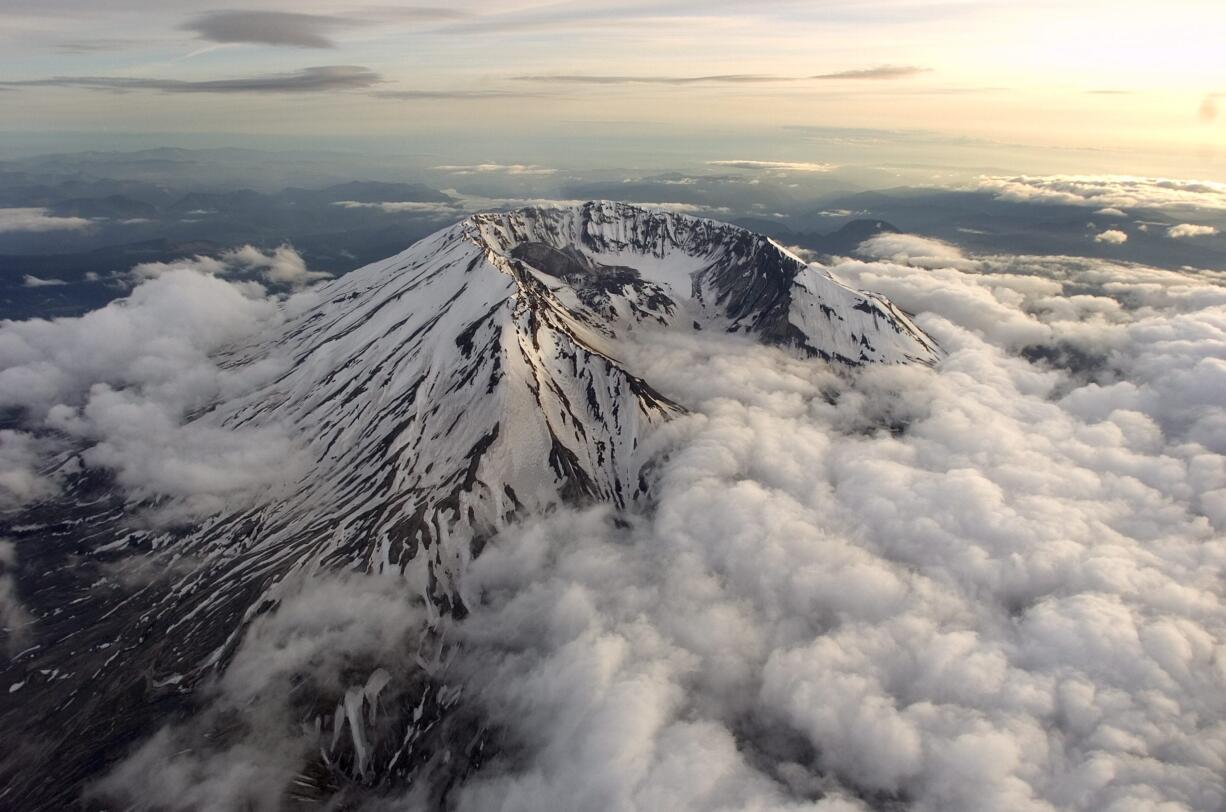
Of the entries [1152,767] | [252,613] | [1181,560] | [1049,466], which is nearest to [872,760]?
[1152,767]

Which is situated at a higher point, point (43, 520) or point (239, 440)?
point (239, 440)

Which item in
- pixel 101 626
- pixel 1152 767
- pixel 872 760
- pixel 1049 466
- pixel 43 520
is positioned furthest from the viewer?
pixel 43 520

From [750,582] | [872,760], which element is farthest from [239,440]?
[872,760]

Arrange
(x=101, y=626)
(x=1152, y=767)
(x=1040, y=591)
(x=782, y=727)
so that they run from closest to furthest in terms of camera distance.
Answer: (x=1152, y=767) → (x=782, y=727) → (x=1040, y=591) → (x=101, y=626)

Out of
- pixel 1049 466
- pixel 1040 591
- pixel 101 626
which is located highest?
pixel 1049 466

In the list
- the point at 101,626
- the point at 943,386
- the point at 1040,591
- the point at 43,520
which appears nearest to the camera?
the point at 1040,591

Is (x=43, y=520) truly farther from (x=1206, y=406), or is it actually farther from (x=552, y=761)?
(x=1206, y=406)

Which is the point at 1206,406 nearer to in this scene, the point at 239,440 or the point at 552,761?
the point at 552,761

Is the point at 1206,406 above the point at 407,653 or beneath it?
above

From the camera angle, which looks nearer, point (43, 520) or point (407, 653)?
point (407, 653)
